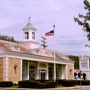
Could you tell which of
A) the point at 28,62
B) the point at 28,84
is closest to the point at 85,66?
the point at 28,62

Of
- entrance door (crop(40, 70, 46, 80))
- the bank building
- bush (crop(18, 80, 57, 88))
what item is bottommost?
bush (crop(18, 80, 57, 88))

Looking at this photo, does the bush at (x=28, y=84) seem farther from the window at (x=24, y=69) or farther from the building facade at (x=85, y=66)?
the building facade at (x=85, y=66)

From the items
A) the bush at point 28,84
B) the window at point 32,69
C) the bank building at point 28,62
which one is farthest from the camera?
the window at point 32,69

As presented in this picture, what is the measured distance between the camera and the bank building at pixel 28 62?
136 ft

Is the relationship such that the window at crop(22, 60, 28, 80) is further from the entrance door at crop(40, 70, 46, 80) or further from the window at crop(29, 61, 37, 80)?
the entrance door at crop(40, 70, 46, 80)

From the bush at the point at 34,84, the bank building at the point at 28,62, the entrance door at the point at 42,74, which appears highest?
the bank building at the point at 28,62

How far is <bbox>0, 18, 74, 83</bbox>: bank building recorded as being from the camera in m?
41.6

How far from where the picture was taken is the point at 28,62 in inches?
1890

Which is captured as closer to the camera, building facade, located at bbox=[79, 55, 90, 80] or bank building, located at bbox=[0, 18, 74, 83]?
bank building, located at bbox=[0, 18, 74, 83]

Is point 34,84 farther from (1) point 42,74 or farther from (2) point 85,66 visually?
(2) point 85,66

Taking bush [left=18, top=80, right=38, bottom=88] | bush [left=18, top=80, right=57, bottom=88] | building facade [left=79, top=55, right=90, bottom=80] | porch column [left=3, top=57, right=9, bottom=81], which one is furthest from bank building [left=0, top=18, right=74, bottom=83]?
building facade [left=79, top=55, right=90, bottom=80]

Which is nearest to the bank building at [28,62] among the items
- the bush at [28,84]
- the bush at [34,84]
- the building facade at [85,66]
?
the bush at [28,84]

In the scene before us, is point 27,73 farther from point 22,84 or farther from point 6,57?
point 22,84

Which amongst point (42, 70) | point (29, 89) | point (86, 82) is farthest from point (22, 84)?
point (86, 82)
